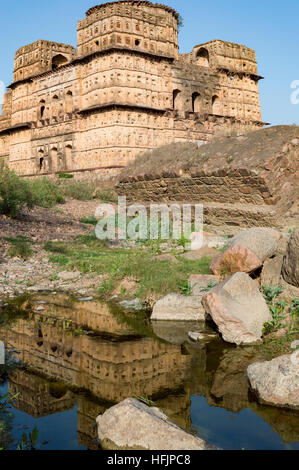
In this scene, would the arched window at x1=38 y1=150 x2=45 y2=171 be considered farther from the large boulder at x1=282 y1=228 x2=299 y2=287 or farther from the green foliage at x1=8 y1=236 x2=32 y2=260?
the large boulder at x1=282 y1=228 x2=299 y2=287

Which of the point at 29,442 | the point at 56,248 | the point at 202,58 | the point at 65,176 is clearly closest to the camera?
the point at 29,442

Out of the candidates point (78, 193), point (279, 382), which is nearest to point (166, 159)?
point (78, 193)

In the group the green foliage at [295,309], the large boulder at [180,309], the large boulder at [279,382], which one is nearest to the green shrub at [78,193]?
the large boulder at [180,309]

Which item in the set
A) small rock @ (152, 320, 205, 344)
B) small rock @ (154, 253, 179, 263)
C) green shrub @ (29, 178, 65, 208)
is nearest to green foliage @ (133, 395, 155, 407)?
small rock @ (152, 320, 205, 344)

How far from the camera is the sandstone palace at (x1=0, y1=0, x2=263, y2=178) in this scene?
2444cm

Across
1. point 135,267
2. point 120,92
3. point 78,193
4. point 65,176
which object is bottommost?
point 135,267

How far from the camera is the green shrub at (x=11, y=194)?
1228 cm

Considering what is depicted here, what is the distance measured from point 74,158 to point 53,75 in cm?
658

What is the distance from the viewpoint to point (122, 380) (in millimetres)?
4133

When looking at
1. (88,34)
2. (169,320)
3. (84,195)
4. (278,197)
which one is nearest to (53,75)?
(88,34)

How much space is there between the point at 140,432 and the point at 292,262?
3473 mm

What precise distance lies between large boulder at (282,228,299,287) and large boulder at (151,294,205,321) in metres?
1.25

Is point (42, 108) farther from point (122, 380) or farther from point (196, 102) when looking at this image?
point (122, 380)

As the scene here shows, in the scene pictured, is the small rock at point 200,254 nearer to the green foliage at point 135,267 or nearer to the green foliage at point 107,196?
the green foliage at point 135,267
